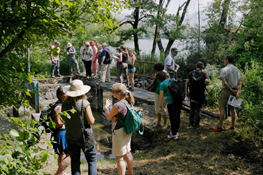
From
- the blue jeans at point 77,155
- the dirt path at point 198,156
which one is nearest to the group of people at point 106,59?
the dirt path at point 198,156

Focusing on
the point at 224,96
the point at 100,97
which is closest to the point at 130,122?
the point at 224,96

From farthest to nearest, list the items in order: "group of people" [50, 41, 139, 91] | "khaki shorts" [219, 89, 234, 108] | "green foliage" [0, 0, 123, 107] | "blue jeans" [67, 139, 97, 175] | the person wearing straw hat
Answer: "group of people" [50, 41, 139, 91] → "khaki shorts" [219, 89, 234, 108] → "blue jeans" [67, 139, 97, 175] → the person wearing straw hat → "green foliage" [0, 0, 123, 107]

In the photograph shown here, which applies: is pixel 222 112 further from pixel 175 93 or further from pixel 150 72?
pixel 150 72

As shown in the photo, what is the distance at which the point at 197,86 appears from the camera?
5676 mm

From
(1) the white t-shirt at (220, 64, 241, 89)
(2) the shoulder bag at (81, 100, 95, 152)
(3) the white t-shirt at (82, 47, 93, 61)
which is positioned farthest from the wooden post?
(2) the shoulder bag at (81, 100, 95, 152)

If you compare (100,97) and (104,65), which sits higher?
(104,65)

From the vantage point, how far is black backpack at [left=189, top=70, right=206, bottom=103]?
5.64 meters

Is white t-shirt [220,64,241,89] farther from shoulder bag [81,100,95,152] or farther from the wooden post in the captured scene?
the wooden post

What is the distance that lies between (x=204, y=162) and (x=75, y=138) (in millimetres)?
→ 2531

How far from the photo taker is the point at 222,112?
5.57 meters

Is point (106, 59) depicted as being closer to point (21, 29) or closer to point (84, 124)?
point (84, 124)

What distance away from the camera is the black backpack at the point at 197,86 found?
564 cm

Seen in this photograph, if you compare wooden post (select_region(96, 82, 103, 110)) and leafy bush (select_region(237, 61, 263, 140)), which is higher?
leafy bush (select_region(237, 61, 263, 140))

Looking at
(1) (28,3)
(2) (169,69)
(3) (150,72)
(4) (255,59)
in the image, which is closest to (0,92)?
(1) (28,3)
